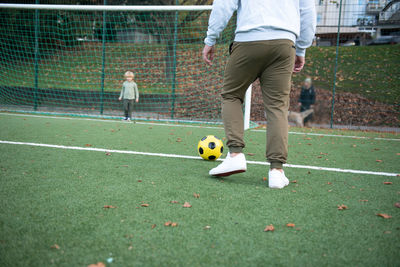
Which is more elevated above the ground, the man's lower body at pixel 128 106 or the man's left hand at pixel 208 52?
the man's left hand at pixel 208 52

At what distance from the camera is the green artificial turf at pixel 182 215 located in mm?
1561

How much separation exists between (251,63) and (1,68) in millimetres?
10730

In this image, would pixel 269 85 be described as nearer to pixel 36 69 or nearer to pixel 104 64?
pixel 104 64

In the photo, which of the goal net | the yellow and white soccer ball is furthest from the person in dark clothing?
the yellow and white soccer ball

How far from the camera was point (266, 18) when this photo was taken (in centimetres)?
263

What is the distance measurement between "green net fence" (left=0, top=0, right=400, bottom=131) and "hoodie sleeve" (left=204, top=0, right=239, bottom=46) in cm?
623

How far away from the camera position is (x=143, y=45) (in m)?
11.6

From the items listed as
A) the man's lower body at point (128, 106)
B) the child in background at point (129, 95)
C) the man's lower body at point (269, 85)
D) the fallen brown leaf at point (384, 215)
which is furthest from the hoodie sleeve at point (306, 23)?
the child in background at point (129, 95)

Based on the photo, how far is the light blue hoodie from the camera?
263 cm

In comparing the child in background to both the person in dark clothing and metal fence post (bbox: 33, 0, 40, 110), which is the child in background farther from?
the person in dark clothing

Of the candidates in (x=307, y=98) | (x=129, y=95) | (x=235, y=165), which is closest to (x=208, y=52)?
(x=235, y=165)

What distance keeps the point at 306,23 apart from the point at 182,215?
74.9 inches

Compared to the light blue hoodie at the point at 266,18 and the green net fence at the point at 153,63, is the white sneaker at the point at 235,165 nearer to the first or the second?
the light blue hoodie at the point at 266,18

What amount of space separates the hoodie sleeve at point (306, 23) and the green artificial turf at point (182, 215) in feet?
3.94
